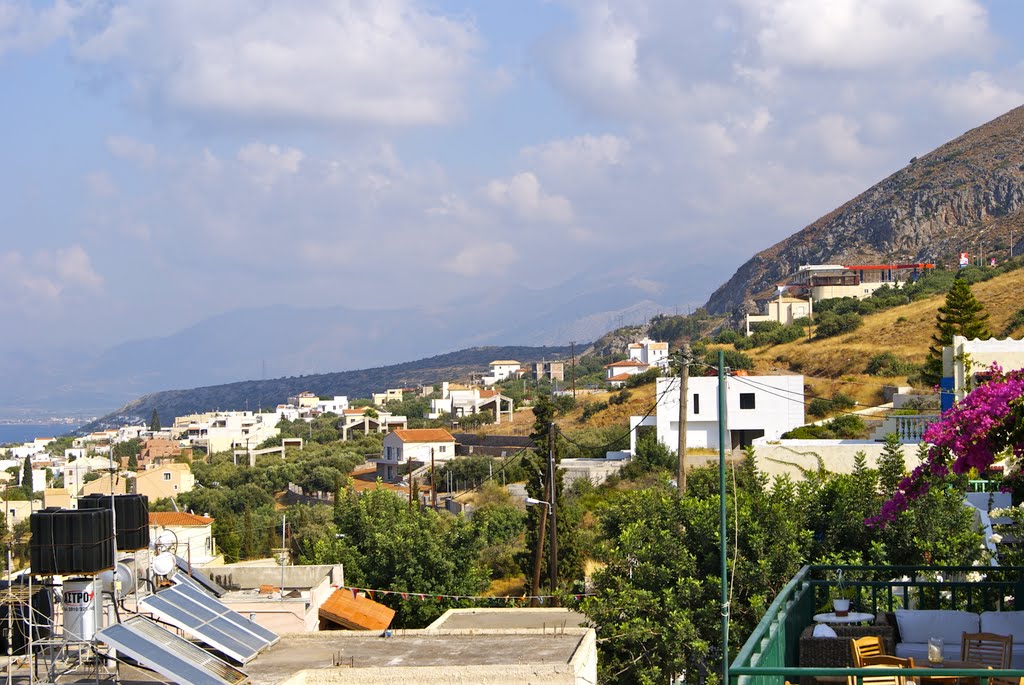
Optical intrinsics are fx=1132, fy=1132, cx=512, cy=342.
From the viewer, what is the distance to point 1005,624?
7.57 metres

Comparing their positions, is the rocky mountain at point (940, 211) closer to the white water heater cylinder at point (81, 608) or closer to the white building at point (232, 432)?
the white building at point (232, 432)

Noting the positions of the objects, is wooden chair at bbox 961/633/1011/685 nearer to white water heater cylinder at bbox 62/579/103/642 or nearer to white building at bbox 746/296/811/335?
white water heater cylinder at bbox 62/579/103/642

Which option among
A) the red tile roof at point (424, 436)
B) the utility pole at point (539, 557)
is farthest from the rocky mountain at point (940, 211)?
the utility pole at point (539, 557)

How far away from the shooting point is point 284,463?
81062 millimetres

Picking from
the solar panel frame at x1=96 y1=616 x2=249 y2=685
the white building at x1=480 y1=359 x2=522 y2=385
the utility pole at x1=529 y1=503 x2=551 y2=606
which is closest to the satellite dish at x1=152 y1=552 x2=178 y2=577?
the solar panel frame at x1=96 y1=616 x2=249 y2=685

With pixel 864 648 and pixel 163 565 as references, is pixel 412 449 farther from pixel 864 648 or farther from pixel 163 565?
pixel 864 648

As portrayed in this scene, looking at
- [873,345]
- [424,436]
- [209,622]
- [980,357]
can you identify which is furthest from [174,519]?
[873,345]

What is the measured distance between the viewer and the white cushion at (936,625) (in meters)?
7.70

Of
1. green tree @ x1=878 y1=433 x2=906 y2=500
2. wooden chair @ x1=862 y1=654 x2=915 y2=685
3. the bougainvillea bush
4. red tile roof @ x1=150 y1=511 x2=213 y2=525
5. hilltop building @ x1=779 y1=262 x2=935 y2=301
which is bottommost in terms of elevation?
red tile roof @ x1=150 y1=511 x2=213 y2=525

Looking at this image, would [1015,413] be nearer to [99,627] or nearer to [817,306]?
[99,627]

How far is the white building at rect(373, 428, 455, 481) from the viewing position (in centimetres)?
7700

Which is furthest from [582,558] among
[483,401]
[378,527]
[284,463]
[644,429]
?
[483,401]

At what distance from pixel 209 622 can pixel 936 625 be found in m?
10.2

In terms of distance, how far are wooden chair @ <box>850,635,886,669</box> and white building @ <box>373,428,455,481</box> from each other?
68.4 metres
